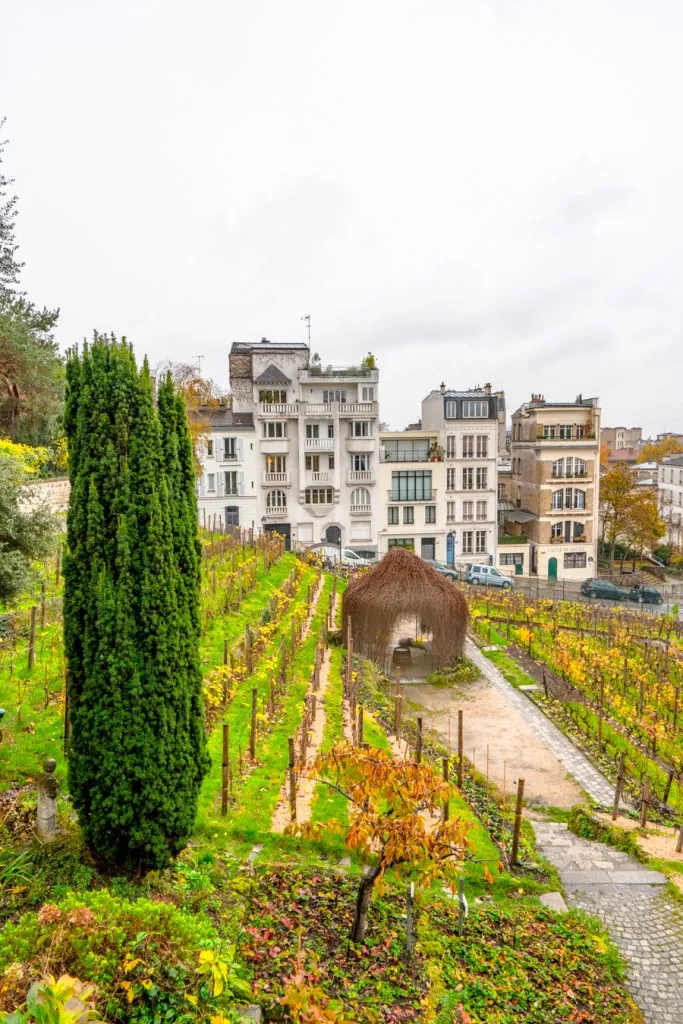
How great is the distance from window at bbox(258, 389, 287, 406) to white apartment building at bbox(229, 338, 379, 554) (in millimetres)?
60

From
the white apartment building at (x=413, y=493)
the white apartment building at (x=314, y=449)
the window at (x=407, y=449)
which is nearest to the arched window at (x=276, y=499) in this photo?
the white apartment building at (x=314, y=449)

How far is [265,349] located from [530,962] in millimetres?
36013

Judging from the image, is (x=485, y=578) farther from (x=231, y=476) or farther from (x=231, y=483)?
(x=231, y=476)

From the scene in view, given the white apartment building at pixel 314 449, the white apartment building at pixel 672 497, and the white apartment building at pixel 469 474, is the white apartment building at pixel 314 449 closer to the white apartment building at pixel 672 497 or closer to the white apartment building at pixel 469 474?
the white apartment building at pixel 469 474

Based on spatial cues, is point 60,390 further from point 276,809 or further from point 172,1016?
point 172,1016

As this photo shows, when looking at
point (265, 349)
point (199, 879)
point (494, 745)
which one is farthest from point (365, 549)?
point (199, 879)

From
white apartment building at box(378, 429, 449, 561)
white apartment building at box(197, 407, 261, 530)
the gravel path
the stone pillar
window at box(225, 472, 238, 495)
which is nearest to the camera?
the stone pillar

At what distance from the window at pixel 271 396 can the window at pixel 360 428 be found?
4569 millimetres

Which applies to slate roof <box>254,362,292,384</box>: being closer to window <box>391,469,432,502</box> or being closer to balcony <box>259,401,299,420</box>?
balcony <box>259,401,299,420</box>

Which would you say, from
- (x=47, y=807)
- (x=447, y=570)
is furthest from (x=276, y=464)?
(x=47, y=807)

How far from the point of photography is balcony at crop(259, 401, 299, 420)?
3706cm

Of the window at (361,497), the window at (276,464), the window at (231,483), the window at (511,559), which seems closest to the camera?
the window at (231,483)

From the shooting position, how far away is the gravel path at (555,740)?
13.2 metres

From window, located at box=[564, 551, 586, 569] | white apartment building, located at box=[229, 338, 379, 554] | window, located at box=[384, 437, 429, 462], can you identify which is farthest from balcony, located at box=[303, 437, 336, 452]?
window, located at box=[564, 551, 586, 569]
